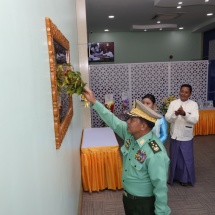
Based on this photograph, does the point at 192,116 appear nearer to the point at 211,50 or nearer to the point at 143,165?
the point at 143,165

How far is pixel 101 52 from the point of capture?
27.9 feet

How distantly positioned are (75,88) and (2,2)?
2.84 feet

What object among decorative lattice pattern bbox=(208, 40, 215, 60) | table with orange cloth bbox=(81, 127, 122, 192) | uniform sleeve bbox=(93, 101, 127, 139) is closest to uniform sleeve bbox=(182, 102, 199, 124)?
table with orange cloth bbox=(81, 127, 122, 192)

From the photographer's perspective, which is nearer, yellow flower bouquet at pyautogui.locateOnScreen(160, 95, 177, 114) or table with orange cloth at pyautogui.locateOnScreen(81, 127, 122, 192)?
table with orange cloth at pyautogui.locateOnScreen(81, 127, 122, 192)

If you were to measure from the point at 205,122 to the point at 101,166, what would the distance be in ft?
11.6

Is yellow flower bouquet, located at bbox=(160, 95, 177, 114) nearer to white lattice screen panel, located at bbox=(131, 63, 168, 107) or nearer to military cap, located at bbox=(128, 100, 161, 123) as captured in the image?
white lattice screen panel, located at bbox=(131, 63, 168, 107)

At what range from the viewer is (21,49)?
779 millimetres

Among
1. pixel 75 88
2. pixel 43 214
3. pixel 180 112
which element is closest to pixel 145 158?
pixel 75 88

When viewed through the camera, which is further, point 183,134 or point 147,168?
point 183,134

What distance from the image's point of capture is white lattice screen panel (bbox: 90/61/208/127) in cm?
548

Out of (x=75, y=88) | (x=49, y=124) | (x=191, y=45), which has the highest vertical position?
(x=191, y=45)

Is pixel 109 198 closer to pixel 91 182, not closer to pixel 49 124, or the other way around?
pixel 91 182

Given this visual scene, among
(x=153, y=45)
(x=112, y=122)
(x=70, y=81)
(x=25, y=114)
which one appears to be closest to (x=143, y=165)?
(x=112, y=122)

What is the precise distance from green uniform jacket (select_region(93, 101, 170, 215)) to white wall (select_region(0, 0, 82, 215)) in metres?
0.64
